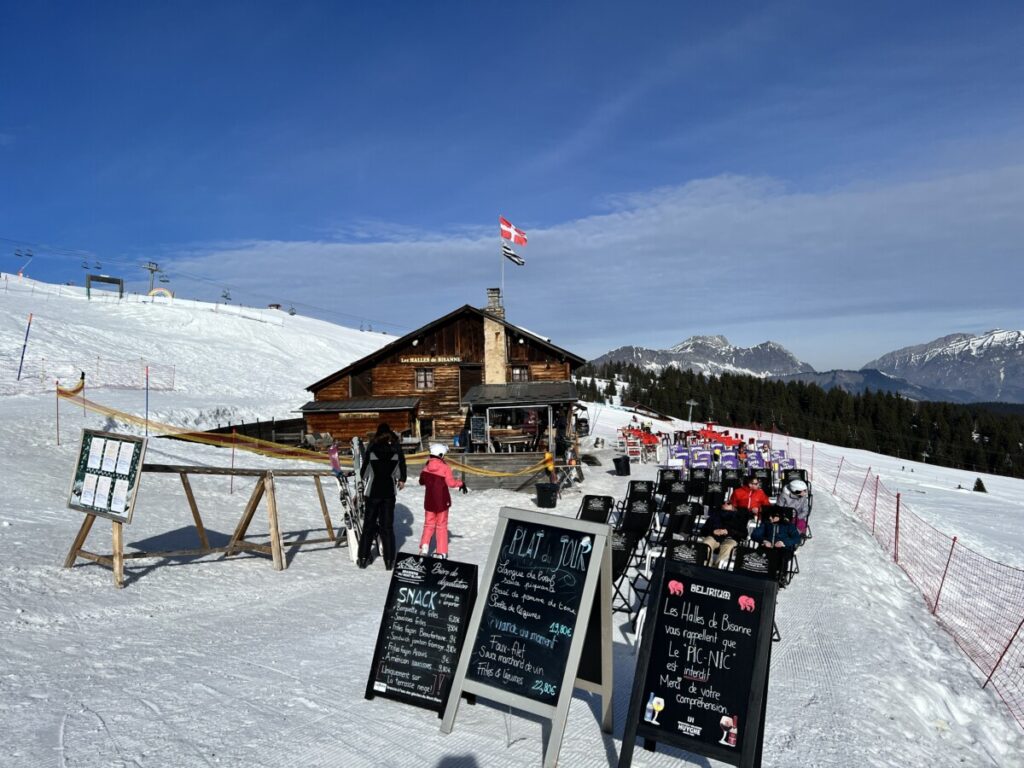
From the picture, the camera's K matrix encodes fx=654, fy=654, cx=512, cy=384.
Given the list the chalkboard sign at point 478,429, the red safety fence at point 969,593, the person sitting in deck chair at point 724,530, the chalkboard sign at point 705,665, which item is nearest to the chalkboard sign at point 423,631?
the chalkboard sign at point 705,665

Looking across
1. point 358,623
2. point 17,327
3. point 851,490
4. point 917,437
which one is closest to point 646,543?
point 358,623

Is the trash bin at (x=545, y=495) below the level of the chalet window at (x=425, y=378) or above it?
below

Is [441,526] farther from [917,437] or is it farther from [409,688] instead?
[917,437]

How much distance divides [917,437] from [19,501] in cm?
10961

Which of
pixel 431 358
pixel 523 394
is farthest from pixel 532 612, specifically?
pixel 431 358

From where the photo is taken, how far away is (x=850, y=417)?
334ft

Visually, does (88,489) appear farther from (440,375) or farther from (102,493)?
(440,375)

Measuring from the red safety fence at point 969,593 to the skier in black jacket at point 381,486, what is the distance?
25.0ft

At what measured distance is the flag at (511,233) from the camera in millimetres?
35688

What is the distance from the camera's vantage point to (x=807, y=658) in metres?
6.71

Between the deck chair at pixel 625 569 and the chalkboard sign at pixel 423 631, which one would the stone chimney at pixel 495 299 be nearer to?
the deck chair at pixel 625 569

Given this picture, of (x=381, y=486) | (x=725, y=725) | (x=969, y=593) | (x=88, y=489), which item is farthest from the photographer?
(x=969, y=593)

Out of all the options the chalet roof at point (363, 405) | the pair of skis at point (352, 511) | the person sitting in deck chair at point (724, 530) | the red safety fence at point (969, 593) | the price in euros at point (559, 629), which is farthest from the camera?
the chalet roof at point (363, 405)

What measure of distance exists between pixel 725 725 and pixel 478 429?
21167 mm
